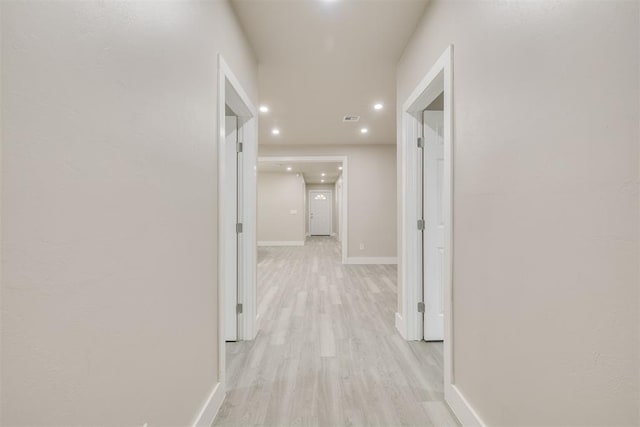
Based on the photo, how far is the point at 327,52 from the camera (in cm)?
271

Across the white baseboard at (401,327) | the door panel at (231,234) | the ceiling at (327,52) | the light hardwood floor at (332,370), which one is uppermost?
the ceiling at (327,52)

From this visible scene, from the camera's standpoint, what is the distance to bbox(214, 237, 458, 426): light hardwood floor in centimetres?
167

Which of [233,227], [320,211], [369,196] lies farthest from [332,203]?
[233,227]

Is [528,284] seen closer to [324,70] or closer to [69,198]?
[69,198]

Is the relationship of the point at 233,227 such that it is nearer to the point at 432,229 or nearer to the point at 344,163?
the point at 432,229

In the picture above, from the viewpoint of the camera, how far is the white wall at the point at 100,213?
60cm

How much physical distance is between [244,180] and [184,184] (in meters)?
1.29

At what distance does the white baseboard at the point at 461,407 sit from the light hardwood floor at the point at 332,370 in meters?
0.05

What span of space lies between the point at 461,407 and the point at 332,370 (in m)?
0.85

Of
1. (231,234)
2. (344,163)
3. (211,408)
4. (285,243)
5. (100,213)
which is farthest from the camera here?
(285,243)

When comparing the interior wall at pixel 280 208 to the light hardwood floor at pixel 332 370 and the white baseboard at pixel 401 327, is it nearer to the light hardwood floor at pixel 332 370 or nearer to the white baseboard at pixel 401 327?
the light hardwood floor at pixel 332 370


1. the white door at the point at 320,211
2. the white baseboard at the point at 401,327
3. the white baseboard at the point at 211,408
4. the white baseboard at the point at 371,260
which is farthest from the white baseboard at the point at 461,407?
the white door at the point at 320,211

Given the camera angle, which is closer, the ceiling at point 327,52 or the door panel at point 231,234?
the ceiling at point 327,52

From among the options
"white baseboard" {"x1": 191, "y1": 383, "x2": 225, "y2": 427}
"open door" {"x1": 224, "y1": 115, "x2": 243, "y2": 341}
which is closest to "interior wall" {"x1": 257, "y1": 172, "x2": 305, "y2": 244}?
"open door" {"x1": 224, "y1": 115, "x2": 243, "y2": 341}
